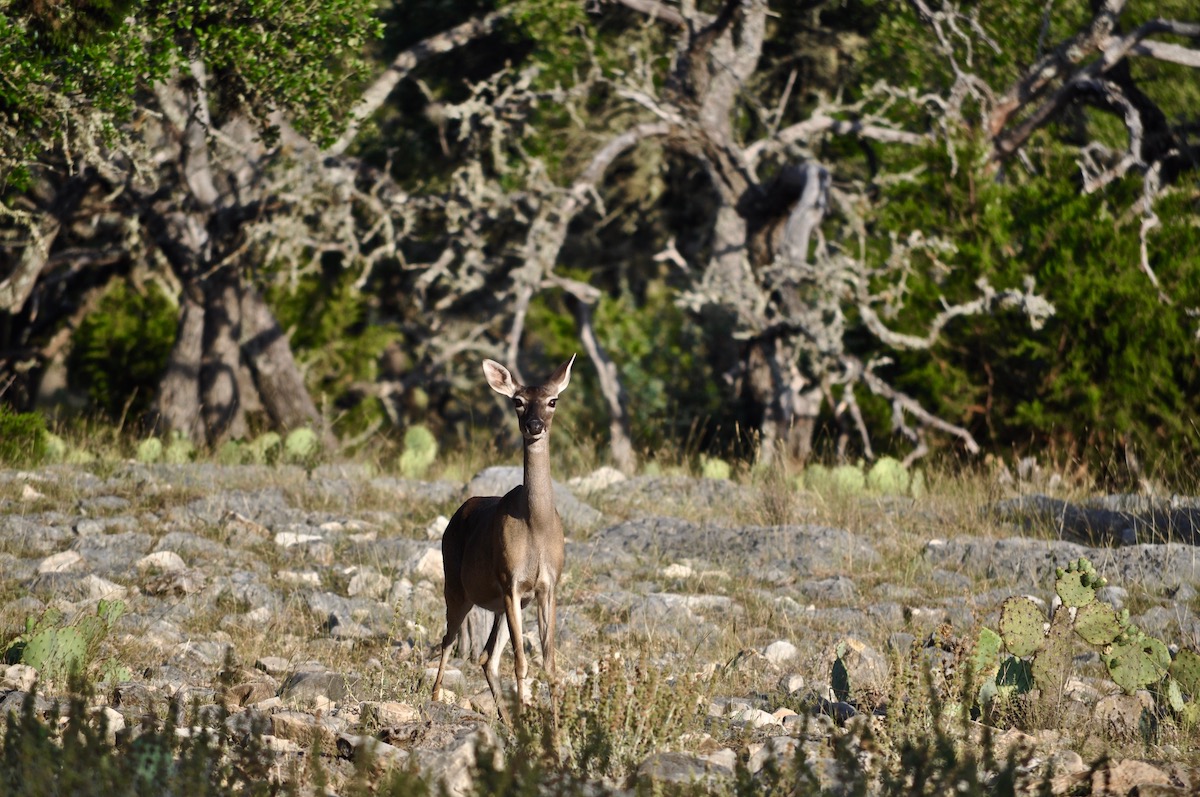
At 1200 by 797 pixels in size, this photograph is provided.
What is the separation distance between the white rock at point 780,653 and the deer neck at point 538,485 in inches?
74.6

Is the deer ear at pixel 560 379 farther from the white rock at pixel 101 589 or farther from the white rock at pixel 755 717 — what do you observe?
the white rock at pixel 101 589

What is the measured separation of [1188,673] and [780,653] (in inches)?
80.0

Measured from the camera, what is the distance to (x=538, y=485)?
19.3 feet

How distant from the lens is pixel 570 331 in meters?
21.8

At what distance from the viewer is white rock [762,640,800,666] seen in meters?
7.21

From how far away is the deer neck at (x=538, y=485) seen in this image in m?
5.86

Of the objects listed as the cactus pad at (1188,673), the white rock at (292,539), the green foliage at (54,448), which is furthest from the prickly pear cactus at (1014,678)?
the green foliage at (54,448)

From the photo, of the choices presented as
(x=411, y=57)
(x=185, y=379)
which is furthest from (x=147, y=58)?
(x=185, y=379)

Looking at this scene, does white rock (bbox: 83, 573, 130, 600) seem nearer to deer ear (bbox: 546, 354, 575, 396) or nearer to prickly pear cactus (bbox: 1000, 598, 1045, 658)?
deer ear (bbox: 546, 354, 575, 396)

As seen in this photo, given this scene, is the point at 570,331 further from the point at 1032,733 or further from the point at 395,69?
the point at 1032,733

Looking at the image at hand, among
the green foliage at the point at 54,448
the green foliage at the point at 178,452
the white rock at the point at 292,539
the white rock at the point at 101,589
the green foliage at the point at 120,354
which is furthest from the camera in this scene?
the green foliage at the point at 120,354

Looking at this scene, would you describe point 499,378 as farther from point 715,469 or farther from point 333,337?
point 333,337

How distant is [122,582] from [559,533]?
12.0 feet

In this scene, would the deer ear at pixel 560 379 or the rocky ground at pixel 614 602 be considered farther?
the deer ear at pixel 560 379
